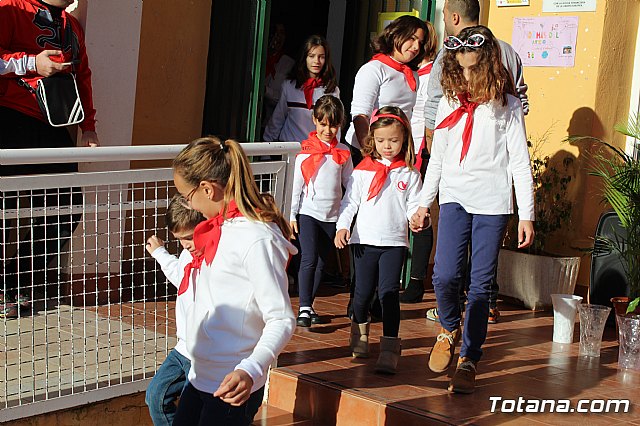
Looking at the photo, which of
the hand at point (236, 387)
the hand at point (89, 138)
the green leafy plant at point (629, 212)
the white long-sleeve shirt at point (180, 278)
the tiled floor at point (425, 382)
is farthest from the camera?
the green leafy plant at point (629, 212)

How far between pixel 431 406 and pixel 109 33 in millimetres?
3146

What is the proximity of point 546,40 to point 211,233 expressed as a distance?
5.71 m

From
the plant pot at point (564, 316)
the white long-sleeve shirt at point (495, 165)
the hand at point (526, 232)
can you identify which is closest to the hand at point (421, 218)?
the white long-sleeve shirt at point (495, 165)

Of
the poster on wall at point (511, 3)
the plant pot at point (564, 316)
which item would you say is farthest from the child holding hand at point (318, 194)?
the poster on wall at point (511, 3)

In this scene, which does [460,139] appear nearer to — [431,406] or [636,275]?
[431,406]

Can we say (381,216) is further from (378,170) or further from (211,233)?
(211,233)

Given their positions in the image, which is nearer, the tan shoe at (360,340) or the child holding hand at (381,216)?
the child holding hand at (381,216)

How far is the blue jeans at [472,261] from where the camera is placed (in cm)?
523

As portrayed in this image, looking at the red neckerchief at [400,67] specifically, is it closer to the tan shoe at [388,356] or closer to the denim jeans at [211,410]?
the tan shoe at [388,356]

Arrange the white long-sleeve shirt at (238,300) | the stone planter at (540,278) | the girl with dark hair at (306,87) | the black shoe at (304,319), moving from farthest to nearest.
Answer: the stone planter at (540,278), the girl with dark hair at (306,87), the black shoe at (304,319), the white long-sleeve shirt at (238,300)

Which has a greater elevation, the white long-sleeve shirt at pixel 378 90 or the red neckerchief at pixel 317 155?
the white long-sleeve shirt at pixel 378 90

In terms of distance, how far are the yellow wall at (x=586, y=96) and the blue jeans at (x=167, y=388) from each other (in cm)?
490

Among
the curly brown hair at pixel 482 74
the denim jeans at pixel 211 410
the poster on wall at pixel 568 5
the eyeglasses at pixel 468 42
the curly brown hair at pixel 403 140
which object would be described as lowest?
the denim jeans at pixel 211 410

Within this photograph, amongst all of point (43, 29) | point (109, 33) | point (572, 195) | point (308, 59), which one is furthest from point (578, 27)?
point (43, 29)
